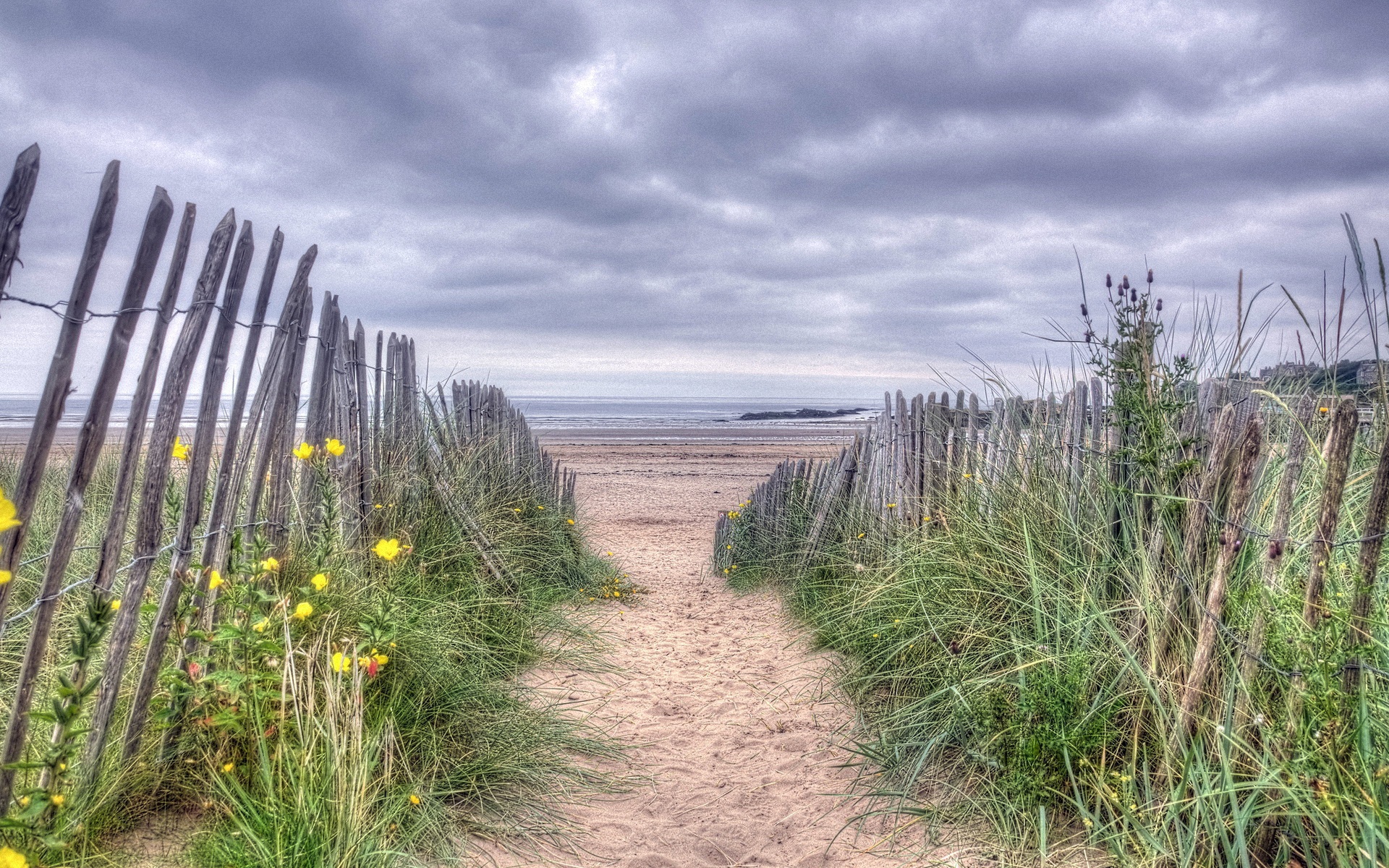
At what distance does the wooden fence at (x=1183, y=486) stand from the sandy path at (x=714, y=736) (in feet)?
3.48

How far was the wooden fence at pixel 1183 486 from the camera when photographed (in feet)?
7.11

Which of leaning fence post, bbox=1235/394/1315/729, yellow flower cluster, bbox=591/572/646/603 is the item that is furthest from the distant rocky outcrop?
leaning fence post, bbox=1235/394/1315/729

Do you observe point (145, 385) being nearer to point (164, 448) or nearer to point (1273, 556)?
point (164, 448)

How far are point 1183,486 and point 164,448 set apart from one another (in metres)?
3.21

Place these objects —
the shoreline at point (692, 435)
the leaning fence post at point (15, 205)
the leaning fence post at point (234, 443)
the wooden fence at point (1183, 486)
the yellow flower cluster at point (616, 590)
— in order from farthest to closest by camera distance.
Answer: the shoreline at point (692, 435) < the yellow flower cluster at point (616, 590) < the leaning fence post at point (234, 443) < the wooden fence at point (1183, 486) < the leaning fence post at point (15, 205)

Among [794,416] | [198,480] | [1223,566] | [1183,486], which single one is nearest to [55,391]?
[198,480]

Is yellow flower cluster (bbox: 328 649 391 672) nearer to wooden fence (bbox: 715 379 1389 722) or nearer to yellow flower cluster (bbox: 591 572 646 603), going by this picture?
wooden fence (bbox: 715 379 1389 722)

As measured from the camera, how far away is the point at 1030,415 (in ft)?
14.8

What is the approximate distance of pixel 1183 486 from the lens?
2.86m

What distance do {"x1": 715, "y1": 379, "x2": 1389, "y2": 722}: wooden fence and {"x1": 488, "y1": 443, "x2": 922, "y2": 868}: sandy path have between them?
106 centimetres

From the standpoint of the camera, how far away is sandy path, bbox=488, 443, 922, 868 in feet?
9.75

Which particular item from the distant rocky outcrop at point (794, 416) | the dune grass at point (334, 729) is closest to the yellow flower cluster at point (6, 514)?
the dune grass at point (334, 729)

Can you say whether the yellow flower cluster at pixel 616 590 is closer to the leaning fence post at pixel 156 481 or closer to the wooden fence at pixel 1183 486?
the wooden fence at pixel 1183 486

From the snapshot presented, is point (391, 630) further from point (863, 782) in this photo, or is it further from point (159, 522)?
point (863, 782)
